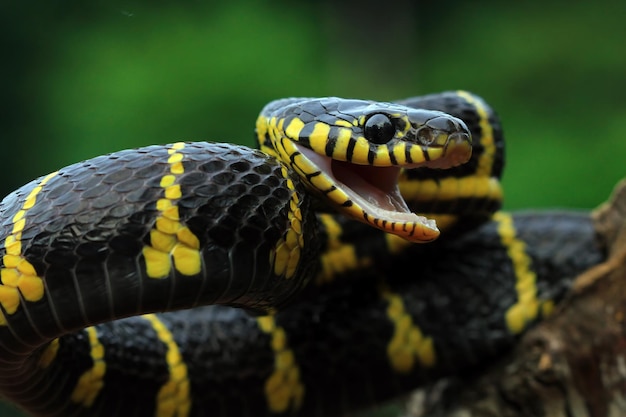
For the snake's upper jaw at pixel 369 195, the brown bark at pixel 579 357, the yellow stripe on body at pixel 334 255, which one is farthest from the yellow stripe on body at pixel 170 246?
the brown bark at pixel 579 357

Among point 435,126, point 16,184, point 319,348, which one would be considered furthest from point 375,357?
point 16,184

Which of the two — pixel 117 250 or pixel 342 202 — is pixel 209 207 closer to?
pixel 117 250

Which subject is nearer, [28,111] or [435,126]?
[435,126]

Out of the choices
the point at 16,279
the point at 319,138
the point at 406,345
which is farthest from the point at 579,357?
the point at 16,279

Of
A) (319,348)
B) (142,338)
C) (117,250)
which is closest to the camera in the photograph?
(117,250)

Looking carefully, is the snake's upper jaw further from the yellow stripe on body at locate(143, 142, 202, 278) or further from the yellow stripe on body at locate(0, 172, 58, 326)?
the yellow stripe on body at locate(0, 172, 58, 326)

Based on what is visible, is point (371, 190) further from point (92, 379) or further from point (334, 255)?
point (92, 379)
